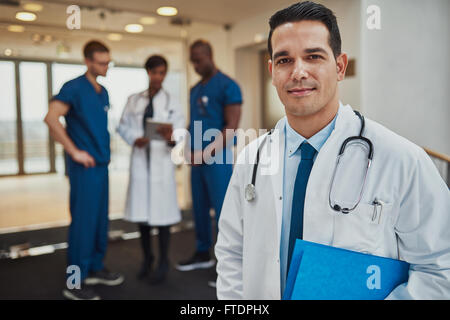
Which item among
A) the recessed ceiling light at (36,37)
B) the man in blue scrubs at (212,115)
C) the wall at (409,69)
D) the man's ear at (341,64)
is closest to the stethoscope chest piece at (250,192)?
the man's ear at (341,64)

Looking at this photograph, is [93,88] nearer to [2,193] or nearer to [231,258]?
[231,258]

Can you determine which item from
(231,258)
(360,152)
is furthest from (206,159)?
(360,152)

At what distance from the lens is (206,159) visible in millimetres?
2143

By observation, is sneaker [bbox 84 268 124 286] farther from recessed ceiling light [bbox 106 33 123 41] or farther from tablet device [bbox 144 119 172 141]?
recessed ceiling light [bbox 106 33 123 41]

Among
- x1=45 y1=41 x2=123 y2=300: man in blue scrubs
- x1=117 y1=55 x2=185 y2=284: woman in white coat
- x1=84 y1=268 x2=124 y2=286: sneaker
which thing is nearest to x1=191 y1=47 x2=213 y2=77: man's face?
x1=117 y1=55 x2=185 y2=284: woman in white coat

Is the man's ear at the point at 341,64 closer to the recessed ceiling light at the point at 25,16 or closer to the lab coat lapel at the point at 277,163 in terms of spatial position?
the lab coat lapel at the point at 277,163

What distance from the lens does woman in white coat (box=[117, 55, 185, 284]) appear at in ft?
7.32

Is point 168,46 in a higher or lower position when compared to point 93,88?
higher

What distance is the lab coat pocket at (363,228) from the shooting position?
61cm

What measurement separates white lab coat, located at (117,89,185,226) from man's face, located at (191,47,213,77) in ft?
0.90

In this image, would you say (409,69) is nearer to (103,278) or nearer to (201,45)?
(201,45)

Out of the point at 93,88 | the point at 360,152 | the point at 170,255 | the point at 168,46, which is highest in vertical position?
the point at 168,46

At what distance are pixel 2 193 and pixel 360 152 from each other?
11.4 feet

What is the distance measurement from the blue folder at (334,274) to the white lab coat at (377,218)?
1.6 inches
